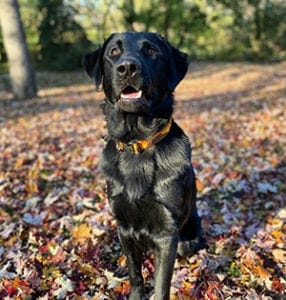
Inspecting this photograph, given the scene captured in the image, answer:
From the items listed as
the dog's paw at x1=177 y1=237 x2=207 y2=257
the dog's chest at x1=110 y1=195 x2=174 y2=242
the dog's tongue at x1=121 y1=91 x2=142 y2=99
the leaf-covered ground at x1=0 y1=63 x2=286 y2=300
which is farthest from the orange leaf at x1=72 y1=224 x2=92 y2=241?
the dog's tongue at x1=121 y1=91 x2=142 y2=99

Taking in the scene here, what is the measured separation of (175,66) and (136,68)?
46 centimetres

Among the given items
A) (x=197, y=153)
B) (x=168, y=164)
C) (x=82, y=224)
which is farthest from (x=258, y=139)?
(x=168, y=164)

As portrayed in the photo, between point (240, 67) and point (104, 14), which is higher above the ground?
point (104, 14)

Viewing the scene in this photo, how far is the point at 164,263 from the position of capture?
2.88 m

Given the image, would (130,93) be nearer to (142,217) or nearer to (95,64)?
(95,64)

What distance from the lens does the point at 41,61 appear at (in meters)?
20.2

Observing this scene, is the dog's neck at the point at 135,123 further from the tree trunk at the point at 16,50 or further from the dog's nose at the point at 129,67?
the tree trunk at the point at 16,50

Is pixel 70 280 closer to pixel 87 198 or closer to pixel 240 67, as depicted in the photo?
pixel 87 198

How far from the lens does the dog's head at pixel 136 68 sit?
2793 mm

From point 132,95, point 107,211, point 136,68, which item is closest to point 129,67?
point 136,68

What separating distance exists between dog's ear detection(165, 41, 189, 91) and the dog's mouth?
289 mm

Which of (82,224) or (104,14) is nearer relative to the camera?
(82,224)

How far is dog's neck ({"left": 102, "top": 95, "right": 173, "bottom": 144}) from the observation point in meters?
3.02

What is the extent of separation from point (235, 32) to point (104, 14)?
7.16m
